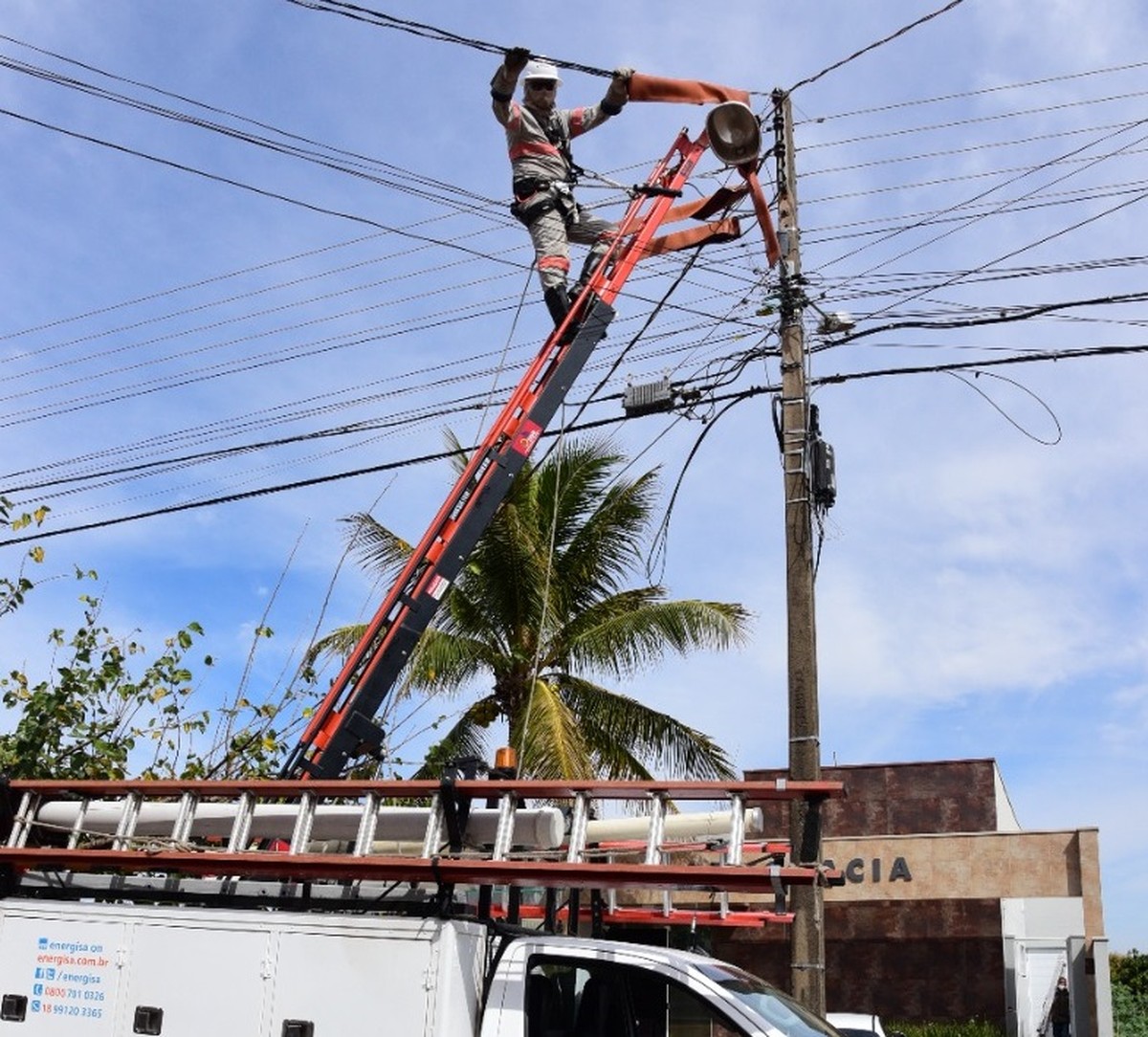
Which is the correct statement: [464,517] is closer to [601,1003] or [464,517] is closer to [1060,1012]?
[601,1003]

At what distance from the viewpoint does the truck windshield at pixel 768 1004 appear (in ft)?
20.2

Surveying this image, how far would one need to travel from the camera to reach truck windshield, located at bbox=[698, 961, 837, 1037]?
20.2 ft

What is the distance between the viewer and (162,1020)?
21.5 feet

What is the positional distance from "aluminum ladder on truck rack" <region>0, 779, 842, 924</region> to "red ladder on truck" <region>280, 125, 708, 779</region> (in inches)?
45.7

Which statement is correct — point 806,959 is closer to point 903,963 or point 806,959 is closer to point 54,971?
point 54,971

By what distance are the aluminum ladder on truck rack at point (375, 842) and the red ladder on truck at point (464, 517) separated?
3.81 ft

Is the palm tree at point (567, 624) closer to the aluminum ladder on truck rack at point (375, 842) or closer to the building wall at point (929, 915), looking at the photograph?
the building wall at point (929, 915)

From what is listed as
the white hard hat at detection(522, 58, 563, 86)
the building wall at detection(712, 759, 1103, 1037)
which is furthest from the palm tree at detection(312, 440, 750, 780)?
the white hard hat at detection(522, 58, 563, 86)

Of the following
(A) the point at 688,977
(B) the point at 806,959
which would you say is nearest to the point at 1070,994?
(B) the point at 806,959

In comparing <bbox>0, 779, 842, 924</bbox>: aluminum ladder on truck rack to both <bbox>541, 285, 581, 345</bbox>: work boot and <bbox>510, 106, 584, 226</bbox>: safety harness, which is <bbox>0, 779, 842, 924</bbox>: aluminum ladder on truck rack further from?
<bbox>510, 106, 584, 226</bbox>: safety harness

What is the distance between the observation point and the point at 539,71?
985 centimetres

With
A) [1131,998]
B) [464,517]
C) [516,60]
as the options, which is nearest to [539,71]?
[516,60]

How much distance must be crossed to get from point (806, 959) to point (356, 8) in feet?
A: 25.8

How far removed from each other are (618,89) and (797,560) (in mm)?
3865
